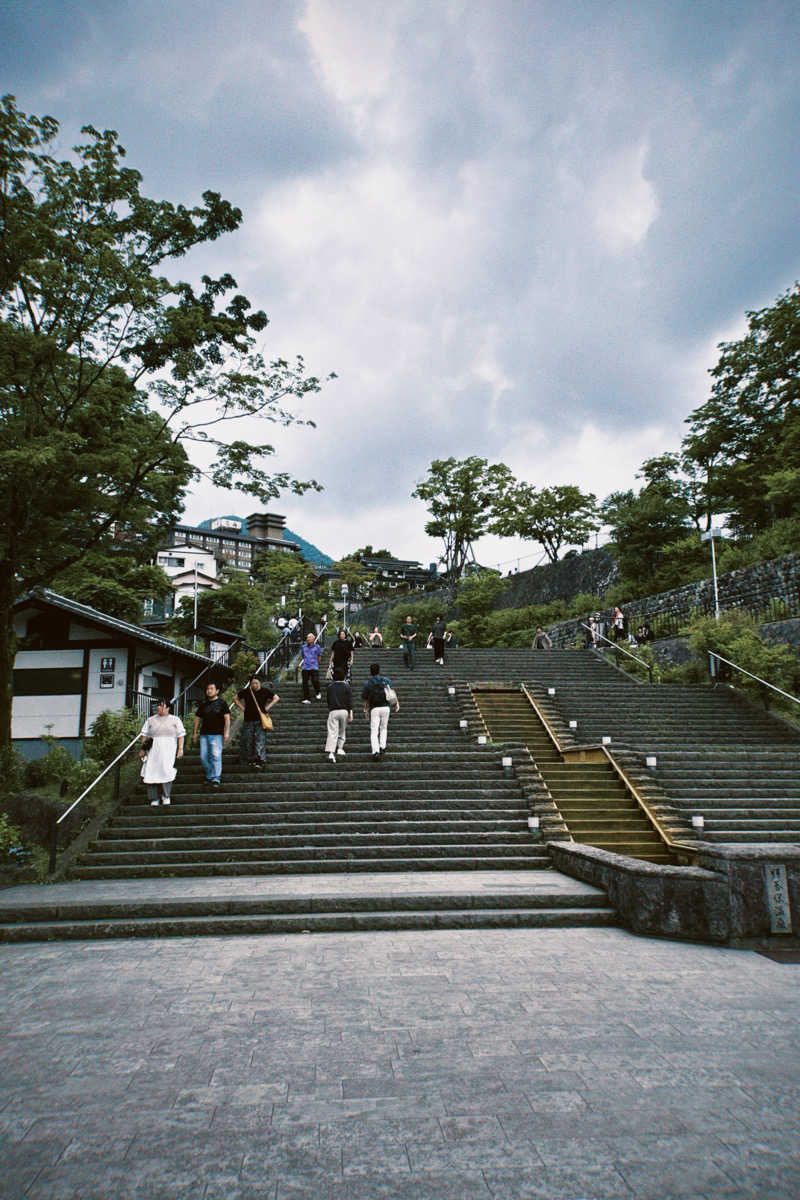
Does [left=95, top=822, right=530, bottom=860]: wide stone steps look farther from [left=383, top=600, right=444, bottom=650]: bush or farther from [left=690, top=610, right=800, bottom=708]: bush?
[left=383, top=600, right=444, bottom=650]: bush

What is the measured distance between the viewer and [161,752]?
30.8ft

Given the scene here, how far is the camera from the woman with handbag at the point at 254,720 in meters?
10.5

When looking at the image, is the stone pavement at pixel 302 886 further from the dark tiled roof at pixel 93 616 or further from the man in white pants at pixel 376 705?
the dark tiled roof at pixel 93 616

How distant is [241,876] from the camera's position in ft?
25.7

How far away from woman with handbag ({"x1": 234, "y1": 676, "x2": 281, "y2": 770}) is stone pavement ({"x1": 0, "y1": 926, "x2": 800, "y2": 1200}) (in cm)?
530

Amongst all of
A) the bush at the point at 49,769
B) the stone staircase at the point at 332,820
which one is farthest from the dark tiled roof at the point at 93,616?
the stone staircase at the point at 332,820

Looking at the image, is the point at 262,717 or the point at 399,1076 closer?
the point at 399,1076

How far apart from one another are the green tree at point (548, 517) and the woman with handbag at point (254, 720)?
26969 mm

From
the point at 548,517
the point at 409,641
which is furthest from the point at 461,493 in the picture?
the point at 409,641

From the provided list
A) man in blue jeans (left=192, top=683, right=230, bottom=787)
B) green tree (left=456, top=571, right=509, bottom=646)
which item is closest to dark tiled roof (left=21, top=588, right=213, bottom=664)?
man in blue jeans (left=192, top=683, right=230, bottom=787)

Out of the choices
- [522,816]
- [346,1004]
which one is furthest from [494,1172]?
[522,816]

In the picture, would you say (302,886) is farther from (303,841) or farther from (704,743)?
(704,743)

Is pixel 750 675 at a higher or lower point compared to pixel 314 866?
higher

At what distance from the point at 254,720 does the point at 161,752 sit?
1.71 metres
